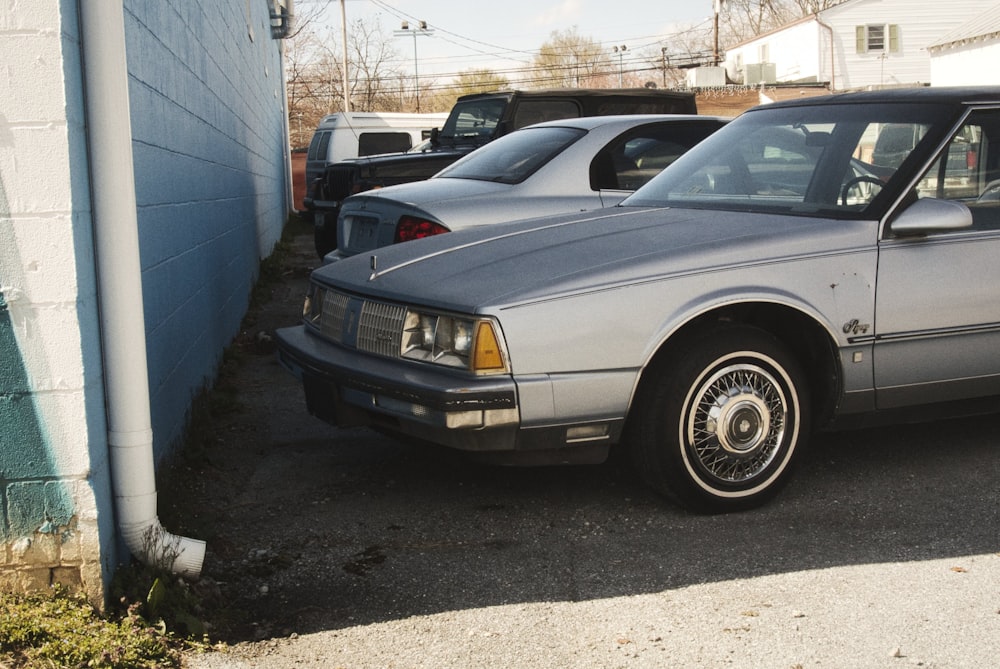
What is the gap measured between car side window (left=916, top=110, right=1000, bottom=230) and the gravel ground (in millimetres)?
1111

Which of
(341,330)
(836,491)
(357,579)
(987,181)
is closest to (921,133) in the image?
(987,181)

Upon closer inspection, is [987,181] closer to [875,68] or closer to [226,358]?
[226,358]

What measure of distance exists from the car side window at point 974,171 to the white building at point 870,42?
40.9m

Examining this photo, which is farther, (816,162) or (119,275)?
(816,162)

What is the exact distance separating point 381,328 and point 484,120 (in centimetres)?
715

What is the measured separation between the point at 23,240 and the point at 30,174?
177mm

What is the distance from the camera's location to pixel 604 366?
396 cm

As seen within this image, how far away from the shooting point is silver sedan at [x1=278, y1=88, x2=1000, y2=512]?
3.94 meters

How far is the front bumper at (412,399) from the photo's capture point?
3.84 meters

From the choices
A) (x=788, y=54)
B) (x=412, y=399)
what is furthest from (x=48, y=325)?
(x=788, y=54)

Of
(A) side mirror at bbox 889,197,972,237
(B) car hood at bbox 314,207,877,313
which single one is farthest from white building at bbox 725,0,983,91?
(A) side mirror at bbox 889,197,972,237

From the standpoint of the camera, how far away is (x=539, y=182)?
7.04 metres

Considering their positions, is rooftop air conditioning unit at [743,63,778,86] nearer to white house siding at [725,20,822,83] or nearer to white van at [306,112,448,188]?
white house siding at [725,20,822,83]

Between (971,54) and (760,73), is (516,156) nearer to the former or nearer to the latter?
(971,54)
